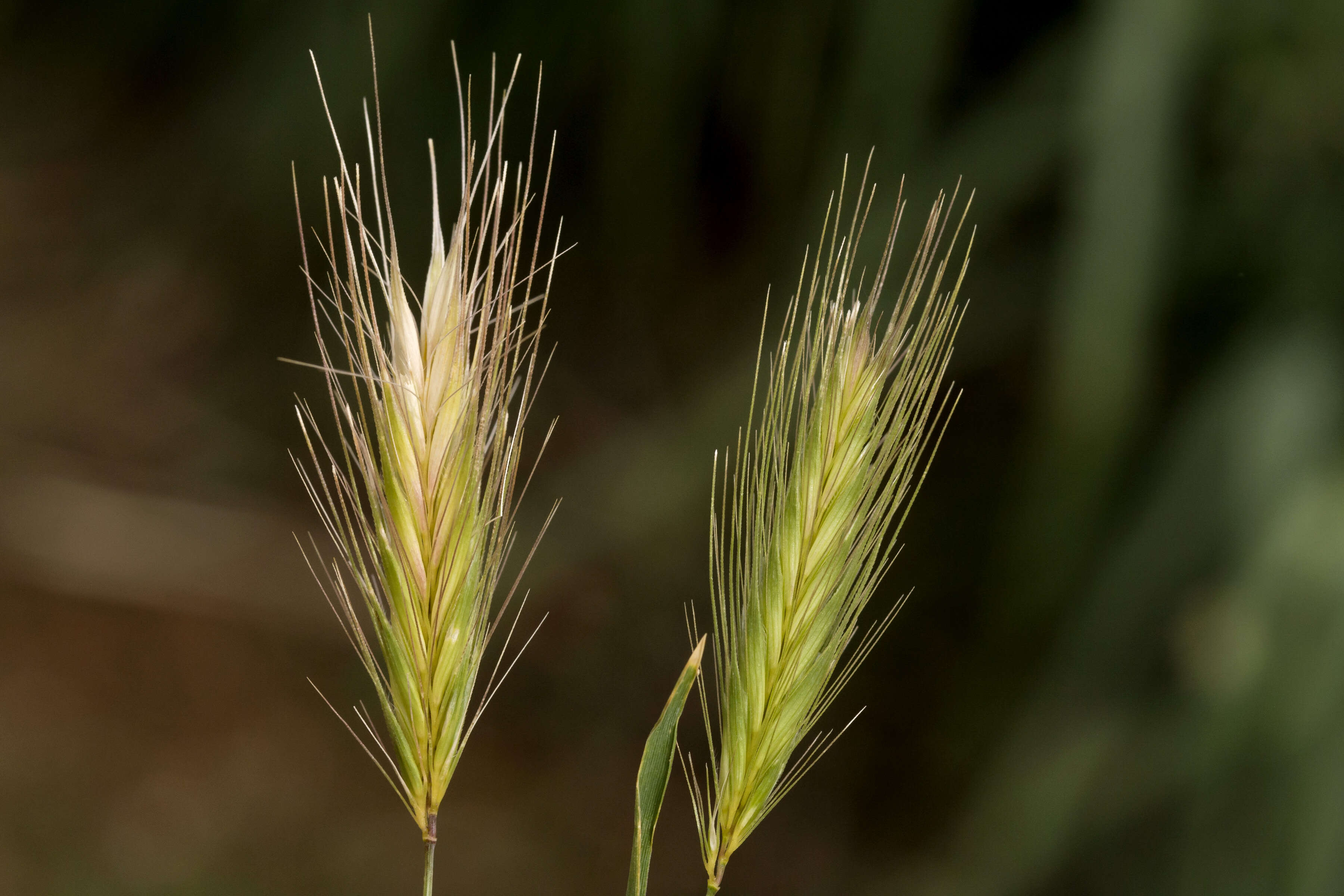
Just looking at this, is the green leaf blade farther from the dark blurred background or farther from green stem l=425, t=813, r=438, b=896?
the dark blurred background

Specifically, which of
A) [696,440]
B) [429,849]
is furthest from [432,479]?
[696,440]

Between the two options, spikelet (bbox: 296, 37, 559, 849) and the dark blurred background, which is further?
the dark blurred background

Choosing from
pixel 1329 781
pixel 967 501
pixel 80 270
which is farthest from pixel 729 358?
pixel 80 270

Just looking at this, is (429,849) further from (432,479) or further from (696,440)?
(696,440)

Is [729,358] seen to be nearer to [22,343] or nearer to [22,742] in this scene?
[22,742]

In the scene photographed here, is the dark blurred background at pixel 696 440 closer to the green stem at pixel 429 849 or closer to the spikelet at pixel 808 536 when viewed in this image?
the spikelet at pixel 808 536

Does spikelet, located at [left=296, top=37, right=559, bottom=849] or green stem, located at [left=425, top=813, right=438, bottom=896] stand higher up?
spikelet, located at [left=296, top=37, right=559, bottom=849]

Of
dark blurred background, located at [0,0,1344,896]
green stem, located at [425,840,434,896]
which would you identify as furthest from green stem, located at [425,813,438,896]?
dark blurred background, located at [0,0,1344,896]

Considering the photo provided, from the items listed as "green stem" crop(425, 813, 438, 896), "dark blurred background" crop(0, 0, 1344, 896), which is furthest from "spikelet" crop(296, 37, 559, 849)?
"dark blurred background" crop(0, 0, 1344, 896)
